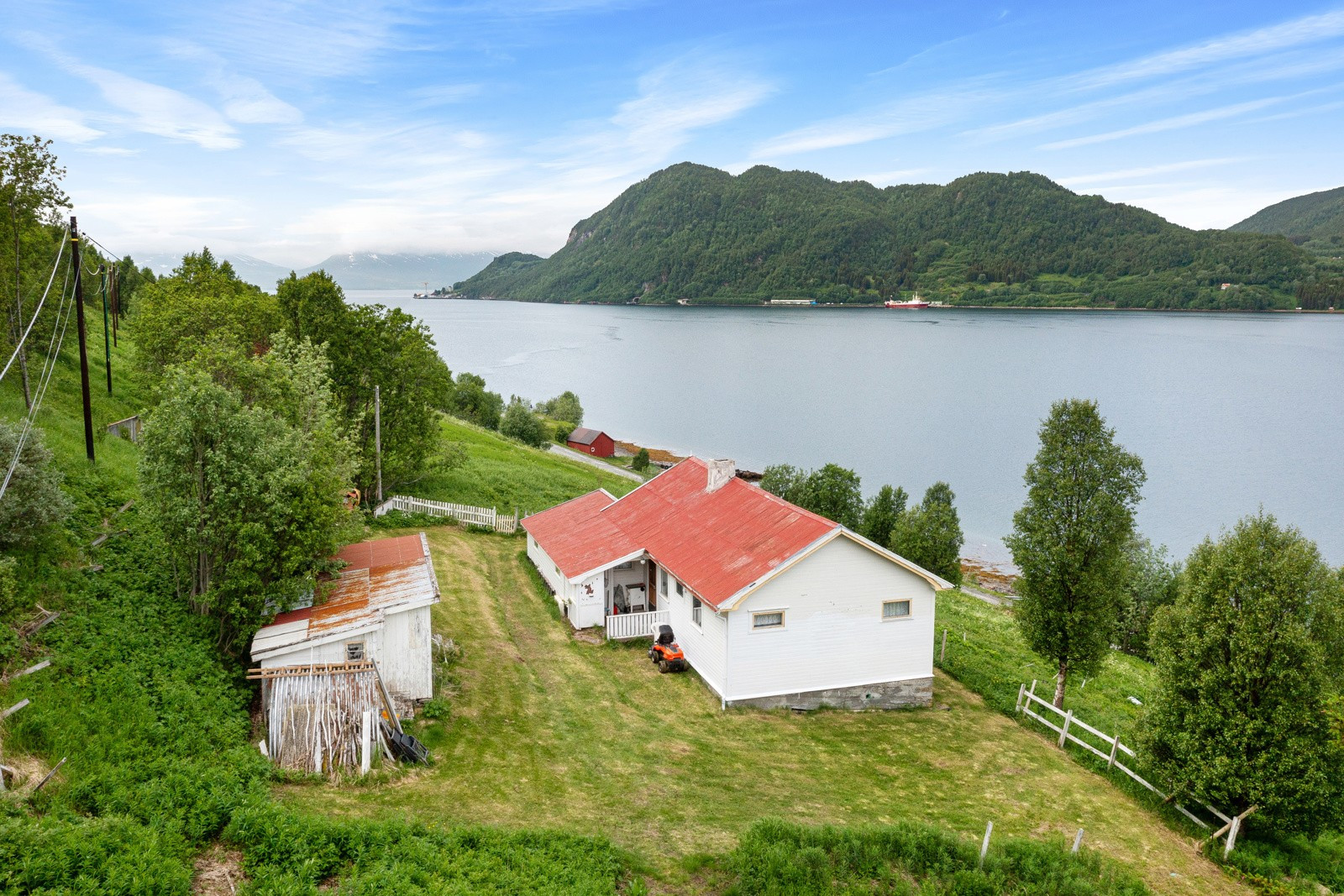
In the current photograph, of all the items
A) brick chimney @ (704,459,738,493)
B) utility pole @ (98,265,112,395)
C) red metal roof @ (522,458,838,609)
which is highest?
utility pole @ (98,265,112,395)

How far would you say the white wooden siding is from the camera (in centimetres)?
2173

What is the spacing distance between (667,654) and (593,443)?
190ft

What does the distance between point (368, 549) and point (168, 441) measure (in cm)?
688

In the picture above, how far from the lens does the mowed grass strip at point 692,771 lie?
14.5 metres

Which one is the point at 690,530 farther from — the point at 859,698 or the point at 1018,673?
the point at 1018,673

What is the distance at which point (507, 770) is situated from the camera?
637 inches

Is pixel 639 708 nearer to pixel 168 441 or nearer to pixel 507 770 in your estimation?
pixel 507 770

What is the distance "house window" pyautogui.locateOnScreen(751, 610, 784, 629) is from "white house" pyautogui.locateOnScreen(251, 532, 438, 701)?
835cm

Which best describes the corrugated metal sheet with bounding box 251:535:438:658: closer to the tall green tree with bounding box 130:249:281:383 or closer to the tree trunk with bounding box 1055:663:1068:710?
the tall green tree with bounding box 130:249:281:383

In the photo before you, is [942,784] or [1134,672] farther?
[1134,672]

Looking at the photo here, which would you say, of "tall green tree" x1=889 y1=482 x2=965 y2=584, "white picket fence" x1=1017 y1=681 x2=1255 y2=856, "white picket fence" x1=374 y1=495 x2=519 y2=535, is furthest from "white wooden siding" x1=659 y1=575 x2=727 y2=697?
"tall green tree" x1=889 y1=482 x2=965 y2=584

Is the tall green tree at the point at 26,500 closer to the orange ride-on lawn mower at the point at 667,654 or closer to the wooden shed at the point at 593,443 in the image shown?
the orange ride-on lawn mower at the point at 667,654

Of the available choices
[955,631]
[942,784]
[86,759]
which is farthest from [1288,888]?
[86,759]

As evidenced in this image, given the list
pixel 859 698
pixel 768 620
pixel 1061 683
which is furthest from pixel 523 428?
pixel 1061 683
